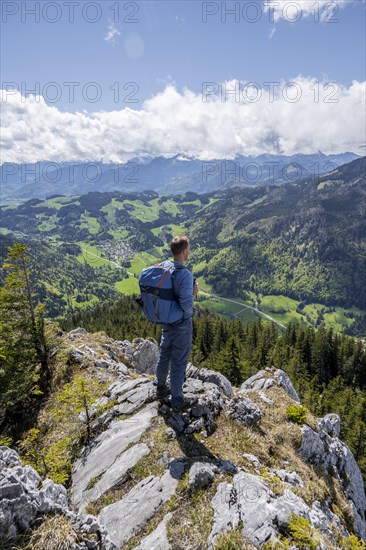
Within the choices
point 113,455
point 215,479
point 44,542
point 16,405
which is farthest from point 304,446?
point 16,405

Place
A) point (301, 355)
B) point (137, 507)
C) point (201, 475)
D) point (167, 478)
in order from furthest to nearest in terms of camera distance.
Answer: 1. point (301, 355)
2. point (167, 478)
3. point (201, 475)
4. point (137, 507)

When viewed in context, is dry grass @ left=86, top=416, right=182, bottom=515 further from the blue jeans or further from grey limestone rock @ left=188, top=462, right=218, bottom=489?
the blue jeans

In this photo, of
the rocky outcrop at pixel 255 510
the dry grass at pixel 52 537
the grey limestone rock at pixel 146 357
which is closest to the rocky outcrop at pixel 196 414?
the rocky outcrop at pixel 255 510

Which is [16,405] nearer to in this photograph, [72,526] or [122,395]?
[122,395]

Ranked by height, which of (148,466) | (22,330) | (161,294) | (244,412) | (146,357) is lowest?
(146,357)

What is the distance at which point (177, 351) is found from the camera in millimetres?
10789

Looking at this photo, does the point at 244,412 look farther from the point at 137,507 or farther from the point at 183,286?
the point at 183,286

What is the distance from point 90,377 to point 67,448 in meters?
8.52

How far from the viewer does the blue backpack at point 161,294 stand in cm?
979

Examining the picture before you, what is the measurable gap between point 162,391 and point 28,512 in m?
6.67

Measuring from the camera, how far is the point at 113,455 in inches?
418

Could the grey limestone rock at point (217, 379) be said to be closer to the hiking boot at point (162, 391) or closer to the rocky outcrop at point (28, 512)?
the hiking boot at point (162, 391)

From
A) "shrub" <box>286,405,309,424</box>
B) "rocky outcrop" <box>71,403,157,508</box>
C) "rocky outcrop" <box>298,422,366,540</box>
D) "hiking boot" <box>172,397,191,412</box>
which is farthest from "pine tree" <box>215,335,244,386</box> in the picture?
"hiking boot" <box>172,397,191,412</box>

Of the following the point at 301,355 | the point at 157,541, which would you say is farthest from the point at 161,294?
the point at 301,355
